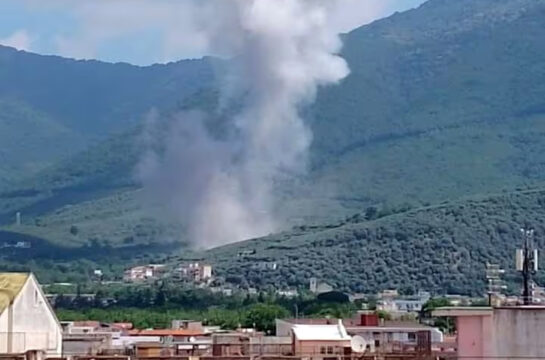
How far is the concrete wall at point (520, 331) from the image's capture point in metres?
23.1

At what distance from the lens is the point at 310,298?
154 metres

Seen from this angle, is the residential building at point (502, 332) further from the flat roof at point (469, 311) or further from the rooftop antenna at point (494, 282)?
the rooftop antenna at point (494, 282)

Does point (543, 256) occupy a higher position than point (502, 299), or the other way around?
point (543, 256)

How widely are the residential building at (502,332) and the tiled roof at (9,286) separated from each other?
12.7 metres

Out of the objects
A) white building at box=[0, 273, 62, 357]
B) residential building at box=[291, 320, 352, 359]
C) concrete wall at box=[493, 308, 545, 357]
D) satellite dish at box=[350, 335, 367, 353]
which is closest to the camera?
concrete wall at box=[493, 308, 545, 357]

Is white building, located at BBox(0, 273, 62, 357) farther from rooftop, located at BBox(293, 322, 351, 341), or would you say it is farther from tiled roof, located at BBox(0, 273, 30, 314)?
rooftop, located at BBox(293, 322, 351, 341)

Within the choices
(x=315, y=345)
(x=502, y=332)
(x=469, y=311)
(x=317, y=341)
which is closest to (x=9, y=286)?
(x=315, y=345)

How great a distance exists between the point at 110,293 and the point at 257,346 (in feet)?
471

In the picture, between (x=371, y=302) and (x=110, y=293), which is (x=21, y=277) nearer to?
(x=371, y=302)

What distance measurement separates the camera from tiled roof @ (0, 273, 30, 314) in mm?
34531

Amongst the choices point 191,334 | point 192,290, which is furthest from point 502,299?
point 192,290

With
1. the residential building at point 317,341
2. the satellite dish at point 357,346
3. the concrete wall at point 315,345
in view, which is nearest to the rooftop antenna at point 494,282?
the residential building at point 317,341

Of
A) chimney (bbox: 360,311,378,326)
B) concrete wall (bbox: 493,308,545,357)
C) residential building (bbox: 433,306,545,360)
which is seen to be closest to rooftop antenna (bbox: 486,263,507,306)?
residential building (bbox: 433,306,545,360)

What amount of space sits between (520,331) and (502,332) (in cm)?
28
